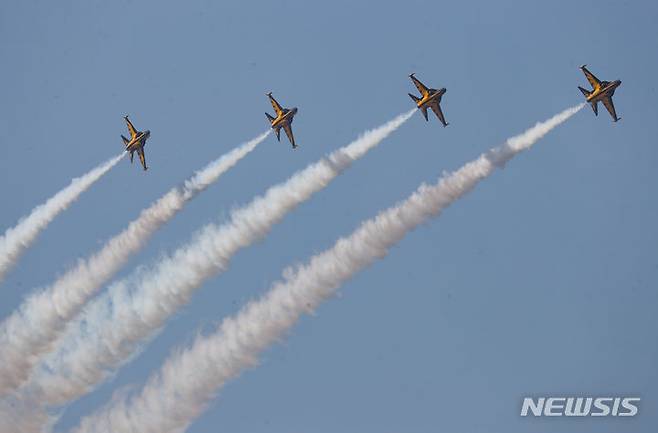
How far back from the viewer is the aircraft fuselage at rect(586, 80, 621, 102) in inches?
3337

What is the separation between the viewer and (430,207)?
77875 mm

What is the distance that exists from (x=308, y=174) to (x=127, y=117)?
15978 mm

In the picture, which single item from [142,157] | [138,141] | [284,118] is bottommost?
[142,157]

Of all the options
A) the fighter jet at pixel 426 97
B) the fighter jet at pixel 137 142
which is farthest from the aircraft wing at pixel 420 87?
the fighter jet at pixel 137 142

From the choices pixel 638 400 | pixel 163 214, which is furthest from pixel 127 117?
pixel 638 400

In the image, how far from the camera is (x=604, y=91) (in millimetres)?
84938

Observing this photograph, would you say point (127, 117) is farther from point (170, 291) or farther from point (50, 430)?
point (50, 430)

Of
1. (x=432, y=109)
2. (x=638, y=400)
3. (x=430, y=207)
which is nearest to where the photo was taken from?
(x=638, y=400)

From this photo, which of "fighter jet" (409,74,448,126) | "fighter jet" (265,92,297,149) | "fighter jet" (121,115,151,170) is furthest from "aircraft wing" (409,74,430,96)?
"fighter jet" (121,115,151,170)

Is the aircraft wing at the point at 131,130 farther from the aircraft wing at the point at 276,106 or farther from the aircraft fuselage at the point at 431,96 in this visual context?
the aircraft fuselage at the point at 431,96

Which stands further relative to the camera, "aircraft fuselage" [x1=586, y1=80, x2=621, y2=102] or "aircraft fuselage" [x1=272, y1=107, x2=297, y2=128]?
"aircraft fuselage" [x1=272, y1=107, x2=297, y2=128]

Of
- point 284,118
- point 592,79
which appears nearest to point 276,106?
point 284,118

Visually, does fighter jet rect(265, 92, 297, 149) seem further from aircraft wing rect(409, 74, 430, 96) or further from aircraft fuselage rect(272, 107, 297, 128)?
aircraft wing rect(409, 74, 430, 96)

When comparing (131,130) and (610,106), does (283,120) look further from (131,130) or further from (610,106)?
(610,106)
